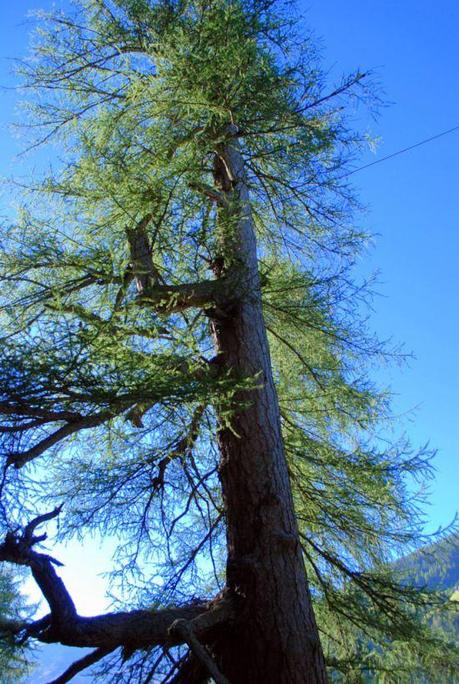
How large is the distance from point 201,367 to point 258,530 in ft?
3.08

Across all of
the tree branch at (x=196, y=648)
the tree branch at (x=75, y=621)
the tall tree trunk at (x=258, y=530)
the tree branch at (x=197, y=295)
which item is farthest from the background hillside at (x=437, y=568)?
the tree branch at (x=197, y=295)

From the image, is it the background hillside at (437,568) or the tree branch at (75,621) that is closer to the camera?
the tree branch at (75,621)

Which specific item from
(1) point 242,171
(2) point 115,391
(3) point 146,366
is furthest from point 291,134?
(2) point 115,391

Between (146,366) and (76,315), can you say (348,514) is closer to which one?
(146,366)

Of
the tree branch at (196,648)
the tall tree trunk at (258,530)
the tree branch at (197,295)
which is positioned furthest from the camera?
the tree branch at (197,295)

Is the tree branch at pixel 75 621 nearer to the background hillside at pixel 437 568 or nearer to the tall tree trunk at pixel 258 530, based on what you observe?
the tall tree trunk at pixel 258 530

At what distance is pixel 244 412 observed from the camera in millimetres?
3742

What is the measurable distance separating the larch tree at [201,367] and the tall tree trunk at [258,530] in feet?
0.04

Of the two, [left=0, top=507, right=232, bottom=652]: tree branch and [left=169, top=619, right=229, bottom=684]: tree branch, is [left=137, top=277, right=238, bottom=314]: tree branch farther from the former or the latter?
[left=169, top=619, right=229, bottom=684]: tree branch

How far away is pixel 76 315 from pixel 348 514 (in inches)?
95.4

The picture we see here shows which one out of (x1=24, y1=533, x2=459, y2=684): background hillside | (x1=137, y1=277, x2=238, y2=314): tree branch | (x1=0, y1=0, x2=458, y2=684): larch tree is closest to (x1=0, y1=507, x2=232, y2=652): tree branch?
(x1=0, y1=0, x2=458, y2=684): larch tree

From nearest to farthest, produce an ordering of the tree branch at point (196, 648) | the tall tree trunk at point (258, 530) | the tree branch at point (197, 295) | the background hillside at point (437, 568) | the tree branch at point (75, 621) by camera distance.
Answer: the tree branch at point (196, 648) → the tree branch at point (75, 621) → the tall tree trunk at point (258, 530) → the tree branch at point (197, 295) → the background hillside at point (437, 568)

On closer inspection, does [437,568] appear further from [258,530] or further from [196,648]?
[196,648]

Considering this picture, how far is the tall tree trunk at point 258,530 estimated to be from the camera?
2.98 meters
